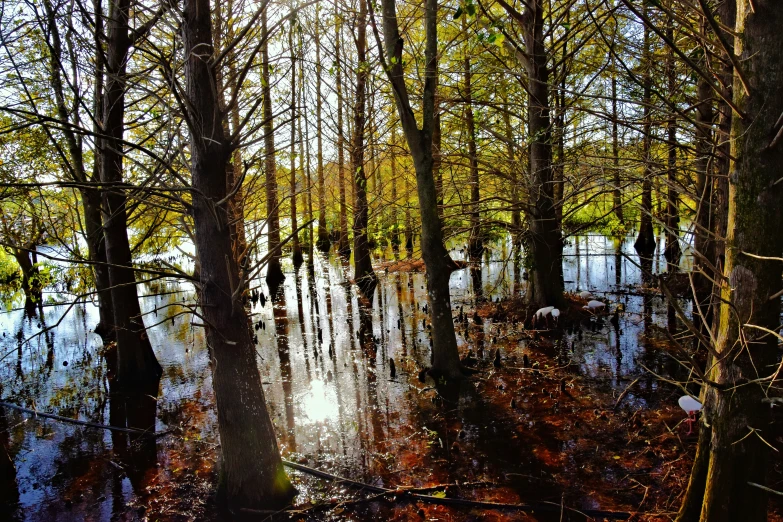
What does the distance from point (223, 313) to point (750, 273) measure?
11.5ft

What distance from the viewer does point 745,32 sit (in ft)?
8.20

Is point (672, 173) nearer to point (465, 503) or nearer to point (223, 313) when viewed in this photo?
point (465, 503)

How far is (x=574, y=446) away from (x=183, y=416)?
5.04m

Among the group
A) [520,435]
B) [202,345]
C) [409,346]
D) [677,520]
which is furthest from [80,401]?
[677,520]

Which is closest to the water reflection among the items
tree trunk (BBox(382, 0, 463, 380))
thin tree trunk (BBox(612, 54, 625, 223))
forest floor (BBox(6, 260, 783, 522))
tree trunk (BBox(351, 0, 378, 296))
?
forest floor (BBox(6, 260, 783, 522))

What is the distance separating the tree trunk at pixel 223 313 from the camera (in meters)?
3.63

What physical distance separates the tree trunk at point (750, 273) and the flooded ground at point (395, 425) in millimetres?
608

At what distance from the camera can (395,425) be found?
5.78 metres

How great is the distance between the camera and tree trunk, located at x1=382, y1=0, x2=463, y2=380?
6.16 metres

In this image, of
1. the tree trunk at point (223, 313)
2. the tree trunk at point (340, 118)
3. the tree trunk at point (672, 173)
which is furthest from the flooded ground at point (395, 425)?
the tree trunk at point (340, 118)

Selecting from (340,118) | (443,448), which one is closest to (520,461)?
(443,448)

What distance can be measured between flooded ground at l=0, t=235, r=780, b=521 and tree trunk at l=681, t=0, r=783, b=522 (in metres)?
0.61

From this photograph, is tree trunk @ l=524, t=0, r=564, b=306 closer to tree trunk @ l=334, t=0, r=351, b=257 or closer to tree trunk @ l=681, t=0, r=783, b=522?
tree trunk @ l=334, t=0, r=351, b=257

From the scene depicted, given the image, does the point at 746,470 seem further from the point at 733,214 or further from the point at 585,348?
the point at 585,348
